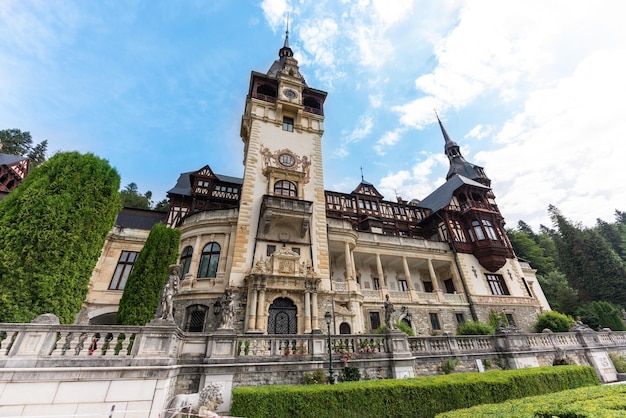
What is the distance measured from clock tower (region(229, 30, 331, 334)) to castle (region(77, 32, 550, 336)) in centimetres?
9

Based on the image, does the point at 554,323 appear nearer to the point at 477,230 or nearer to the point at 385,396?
the point at 477,230

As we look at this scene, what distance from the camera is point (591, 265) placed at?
3588cm

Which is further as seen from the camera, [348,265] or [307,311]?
[348,265]

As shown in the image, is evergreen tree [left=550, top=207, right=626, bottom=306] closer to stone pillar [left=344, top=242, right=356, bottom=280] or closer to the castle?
the castle

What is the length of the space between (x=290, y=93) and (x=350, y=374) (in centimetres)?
2537

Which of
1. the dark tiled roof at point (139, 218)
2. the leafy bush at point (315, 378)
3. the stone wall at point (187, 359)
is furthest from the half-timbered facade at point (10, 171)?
the leafy bush at point (315, 378)

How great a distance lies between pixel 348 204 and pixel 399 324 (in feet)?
51.9

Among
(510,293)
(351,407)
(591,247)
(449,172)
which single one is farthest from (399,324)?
(591,247)

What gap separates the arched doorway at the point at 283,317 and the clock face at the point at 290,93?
20121 mm

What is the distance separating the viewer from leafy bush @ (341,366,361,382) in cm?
1005

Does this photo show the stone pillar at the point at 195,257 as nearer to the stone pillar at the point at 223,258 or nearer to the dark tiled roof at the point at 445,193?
the stone pillar at the point at 223,258

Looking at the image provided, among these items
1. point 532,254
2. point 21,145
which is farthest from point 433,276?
point 21,145

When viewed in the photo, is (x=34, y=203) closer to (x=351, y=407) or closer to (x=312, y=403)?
(x=312, y=403)

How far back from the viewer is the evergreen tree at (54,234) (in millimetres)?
9156
